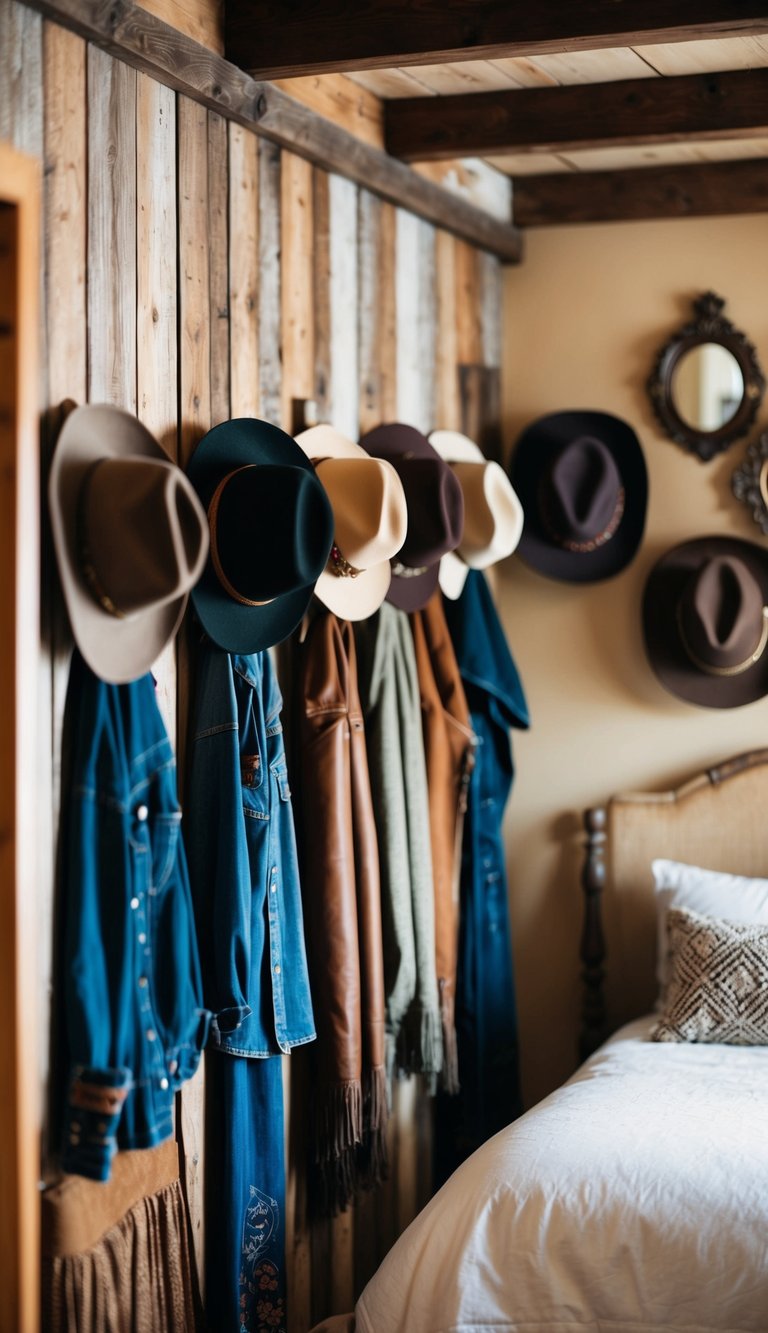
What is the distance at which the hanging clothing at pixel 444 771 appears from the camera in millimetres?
3223

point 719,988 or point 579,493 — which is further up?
point 579,493

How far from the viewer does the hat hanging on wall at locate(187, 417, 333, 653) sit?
2342mm

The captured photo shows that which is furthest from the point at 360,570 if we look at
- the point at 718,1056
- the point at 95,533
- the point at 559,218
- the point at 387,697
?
the point at 559,218

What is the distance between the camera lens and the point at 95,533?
203cm

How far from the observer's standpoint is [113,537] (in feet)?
6.61

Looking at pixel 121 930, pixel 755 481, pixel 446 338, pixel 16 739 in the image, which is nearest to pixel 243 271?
pixel 446 338

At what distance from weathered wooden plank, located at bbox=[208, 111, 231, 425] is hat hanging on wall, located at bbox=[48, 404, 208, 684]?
1.59 feet

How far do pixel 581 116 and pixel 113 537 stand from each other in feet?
5.75

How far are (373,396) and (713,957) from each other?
149cm

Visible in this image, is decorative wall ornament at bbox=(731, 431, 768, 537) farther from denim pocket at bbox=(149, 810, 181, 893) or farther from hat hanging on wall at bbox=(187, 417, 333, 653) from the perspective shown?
denim pocket at bbox=(149, 810, 181, 893)

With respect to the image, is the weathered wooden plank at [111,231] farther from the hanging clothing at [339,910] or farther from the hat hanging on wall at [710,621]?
the hat hanging on wall at [710,621]

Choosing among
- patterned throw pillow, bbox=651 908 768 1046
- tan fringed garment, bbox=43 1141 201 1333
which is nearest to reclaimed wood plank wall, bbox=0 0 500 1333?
tan fringed garment, bbox=43 1141 201 1333

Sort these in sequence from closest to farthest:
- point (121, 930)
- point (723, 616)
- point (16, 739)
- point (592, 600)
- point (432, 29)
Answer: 1. point (16, 739)
2. point (121, 930)
3. point (432, 29)
4. point (723, 616)
5. point (592, 600)

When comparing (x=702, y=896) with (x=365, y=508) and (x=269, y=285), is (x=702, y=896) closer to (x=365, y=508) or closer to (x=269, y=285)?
(x=365, y=508)
